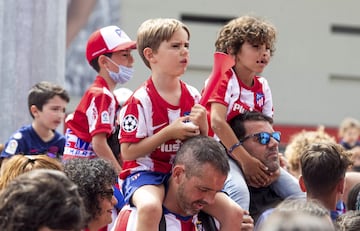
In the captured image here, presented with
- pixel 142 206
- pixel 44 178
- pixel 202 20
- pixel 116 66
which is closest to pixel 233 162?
pixel 142 206

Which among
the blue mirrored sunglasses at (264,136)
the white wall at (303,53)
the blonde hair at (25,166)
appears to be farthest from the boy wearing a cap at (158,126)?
the white wall at (303,53)

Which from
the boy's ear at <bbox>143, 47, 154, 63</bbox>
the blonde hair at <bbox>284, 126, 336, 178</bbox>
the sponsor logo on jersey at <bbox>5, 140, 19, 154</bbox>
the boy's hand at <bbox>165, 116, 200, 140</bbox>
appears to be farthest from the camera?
the blonde hair at <bbox>284, 126, 336, 178</bbox>

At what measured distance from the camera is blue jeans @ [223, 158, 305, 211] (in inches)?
208

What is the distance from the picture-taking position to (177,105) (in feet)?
17.1

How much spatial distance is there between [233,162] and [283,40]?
66.5 ft

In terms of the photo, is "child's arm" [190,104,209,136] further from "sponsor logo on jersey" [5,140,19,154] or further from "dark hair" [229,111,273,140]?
"sponsor logo on jersey" [5,140,19,154]

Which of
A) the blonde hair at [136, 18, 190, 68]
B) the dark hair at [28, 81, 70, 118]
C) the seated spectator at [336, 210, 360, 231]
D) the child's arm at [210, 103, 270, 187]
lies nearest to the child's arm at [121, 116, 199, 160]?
the child's arm at [210, 103, 270, 187]

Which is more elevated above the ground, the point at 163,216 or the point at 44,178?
the point at 44,178

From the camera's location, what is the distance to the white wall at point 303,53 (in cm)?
2461

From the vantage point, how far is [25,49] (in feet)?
23.9

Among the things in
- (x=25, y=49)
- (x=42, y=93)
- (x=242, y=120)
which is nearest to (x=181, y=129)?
(x=242, y=120)

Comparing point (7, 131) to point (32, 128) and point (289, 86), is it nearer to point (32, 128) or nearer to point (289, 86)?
point (32, 128)

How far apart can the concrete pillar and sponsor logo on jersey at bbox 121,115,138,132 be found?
2.36 m

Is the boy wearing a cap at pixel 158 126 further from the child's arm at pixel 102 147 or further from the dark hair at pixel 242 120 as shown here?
the child's arm at pixel 102 147
